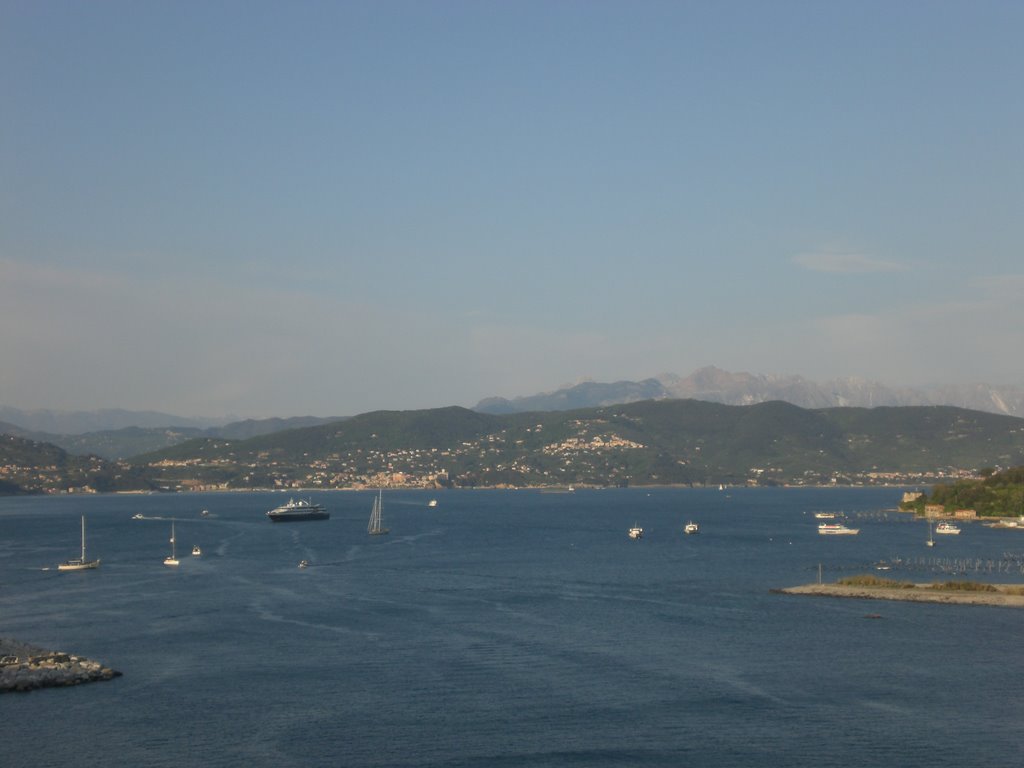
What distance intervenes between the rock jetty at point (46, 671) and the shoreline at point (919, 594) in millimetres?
39550

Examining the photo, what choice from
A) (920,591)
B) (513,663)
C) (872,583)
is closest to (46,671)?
(513,663)

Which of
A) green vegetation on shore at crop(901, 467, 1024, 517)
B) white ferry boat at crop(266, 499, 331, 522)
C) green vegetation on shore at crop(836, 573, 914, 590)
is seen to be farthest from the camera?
white ferry boat at crop(266, 499, 331, 522)

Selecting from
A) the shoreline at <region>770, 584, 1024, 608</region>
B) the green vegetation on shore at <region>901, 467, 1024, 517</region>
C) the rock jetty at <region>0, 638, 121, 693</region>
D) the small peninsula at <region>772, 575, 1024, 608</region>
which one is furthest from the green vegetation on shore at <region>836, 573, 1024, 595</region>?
the green vegetation on shore at <region>901, 467, 1024, 517</region>

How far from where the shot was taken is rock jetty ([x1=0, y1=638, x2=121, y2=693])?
138ft

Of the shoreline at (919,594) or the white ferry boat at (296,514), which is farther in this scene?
the white ferry boat at (296,514)

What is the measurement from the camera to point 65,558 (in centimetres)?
9350

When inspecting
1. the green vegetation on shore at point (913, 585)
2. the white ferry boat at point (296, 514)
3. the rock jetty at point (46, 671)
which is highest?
the rock jetty at point (46, 671)

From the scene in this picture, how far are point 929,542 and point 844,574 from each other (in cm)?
2843

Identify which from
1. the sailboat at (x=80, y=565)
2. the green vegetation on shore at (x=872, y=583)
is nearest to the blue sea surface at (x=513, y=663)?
the sailboat at (x=80, y=565)

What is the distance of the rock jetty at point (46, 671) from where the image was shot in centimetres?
4212

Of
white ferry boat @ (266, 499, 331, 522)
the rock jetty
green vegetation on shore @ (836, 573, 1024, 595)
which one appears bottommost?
white ferry boat @ (266, 499, 331, 522)

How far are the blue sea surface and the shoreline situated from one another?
→ 1.48 m

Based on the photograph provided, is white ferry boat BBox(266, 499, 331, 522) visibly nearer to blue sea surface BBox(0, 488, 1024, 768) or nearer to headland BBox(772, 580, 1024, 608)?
blue sea surface BBox(0, 488, 1024, 768)

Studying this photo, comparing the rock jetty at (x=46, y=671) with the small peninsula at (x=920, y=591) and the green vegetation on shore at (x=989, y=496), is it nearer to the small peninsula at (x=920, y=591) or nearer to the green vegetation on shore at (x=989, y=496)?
the small peninsula at (x=920, y=591)
